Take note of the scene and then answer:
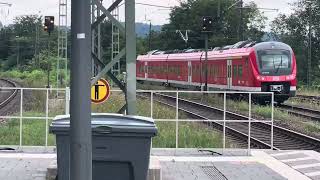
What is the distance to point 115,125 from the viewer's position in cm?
669

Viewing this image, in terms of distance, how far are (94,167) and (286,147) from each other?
9.91m

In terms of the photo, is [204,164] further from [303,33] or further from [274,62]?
[303,33]

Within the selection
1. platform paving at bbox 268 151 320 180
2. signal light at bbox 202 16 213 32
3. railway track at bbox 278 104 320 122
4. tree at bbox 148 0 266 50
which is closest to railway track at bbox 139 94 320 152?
platform paving at bbox 268 151 320 180

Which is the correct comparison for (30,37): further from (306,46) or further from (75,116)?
(75,116)

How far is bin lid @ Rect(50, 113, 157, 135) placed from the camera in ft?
21.7

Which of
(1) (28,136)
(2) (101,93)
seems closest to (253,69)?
(1) (28,136)

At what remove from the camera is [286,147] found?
15734 millimetres

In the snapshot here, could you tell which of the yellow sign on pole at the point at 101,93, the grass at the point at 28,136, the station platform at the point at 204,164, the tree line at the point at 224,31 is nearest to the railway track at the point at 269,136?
the station platform at the point at 204,164

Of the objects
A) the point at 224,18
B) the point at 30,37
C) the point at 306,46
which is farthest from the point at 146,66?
the point at 30,37

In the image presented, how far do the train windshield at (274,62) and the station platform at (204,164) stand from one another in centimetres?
1729

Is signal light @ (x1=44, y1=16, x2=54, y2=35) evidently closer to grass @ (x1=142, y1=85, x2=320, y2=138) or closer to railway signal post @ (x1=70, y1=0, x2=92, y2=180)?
grass @ (x1=142, y1=85, x2=320, y2=138)

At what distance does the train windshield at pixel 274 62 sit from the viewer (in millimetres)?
30406

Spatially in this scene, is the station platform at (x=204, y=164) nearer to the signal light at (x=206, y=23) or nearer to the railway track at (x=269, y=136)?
the railway track at (x=269, y=136)

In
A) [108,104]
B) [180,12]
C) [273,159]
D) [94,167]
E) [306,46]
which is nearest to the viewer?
[94,167]
